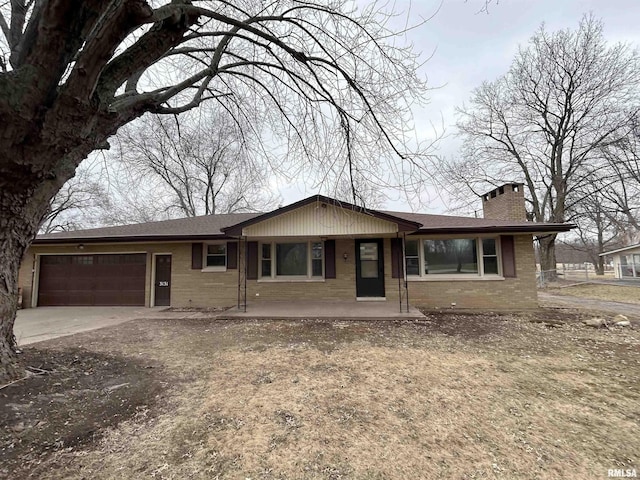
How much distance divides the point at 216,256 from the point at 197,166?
16.0 metres

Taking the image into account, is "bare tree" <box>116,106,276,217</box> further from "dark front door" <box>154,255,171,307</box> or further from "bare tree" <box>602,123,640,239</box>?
"bare tree" <box>602,123,640,239</box>

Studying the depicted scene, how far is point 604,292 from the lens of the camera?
1617cm

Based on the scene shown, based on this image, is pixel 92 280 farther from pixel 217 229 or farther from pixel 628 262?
pixel 628 262

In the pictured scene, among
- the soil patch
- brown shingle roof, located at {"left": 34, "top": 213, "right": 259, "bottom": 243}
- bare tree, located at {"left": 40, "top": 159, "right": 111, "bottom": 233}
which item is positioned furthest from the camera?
bare tree, located at {"left": 40, "top": 159, "right": 111, "bottom": 233}

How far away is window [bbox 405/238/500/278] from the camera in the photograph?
10.3 m

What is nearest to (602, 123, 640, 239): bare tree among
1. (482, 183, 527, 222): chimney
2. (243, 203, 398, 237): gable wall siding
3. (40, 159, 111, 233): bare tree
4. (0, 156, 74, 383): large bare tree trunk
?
(482, 183, 527, 222): chimney

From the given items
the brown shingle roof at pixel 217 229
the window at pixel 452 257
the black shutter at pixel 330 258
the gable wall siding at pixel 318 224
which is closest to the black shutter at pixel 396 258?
the window at pixel 452 257

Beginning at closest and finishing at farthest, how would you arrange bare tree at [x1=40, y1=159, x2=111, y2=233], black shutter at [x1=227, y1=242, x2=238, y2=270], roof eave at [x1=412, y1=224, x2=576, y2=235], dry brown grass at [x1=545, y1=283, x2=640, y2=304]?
roof eave at [x1=412, y1=224, x2=576, y2=235]
black shutter at [x1=227, y1=242, x2=238, y2=270]
dry brown grass at [x1=545, y1=283, x2=640, y2=304]
bare tree at [x1=40, y1=159, x2=111, y2=233]

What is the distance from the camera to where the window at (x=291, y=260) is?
11.0m

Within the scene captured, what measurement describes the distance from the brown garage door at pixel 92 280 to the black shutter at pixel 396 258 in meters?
8.86

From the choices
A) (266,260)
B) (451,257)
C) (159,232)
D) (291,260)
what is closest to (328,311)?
(291,260)

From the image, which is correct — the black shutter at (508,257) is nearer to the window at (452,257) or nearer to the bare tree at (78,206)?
the window at (452,257)

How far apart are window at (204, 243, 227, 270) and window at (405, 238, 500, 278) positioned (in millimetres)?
6454

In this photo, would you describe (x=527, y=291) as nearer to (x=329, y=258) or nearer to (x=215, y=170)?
(x=329, y=258)
